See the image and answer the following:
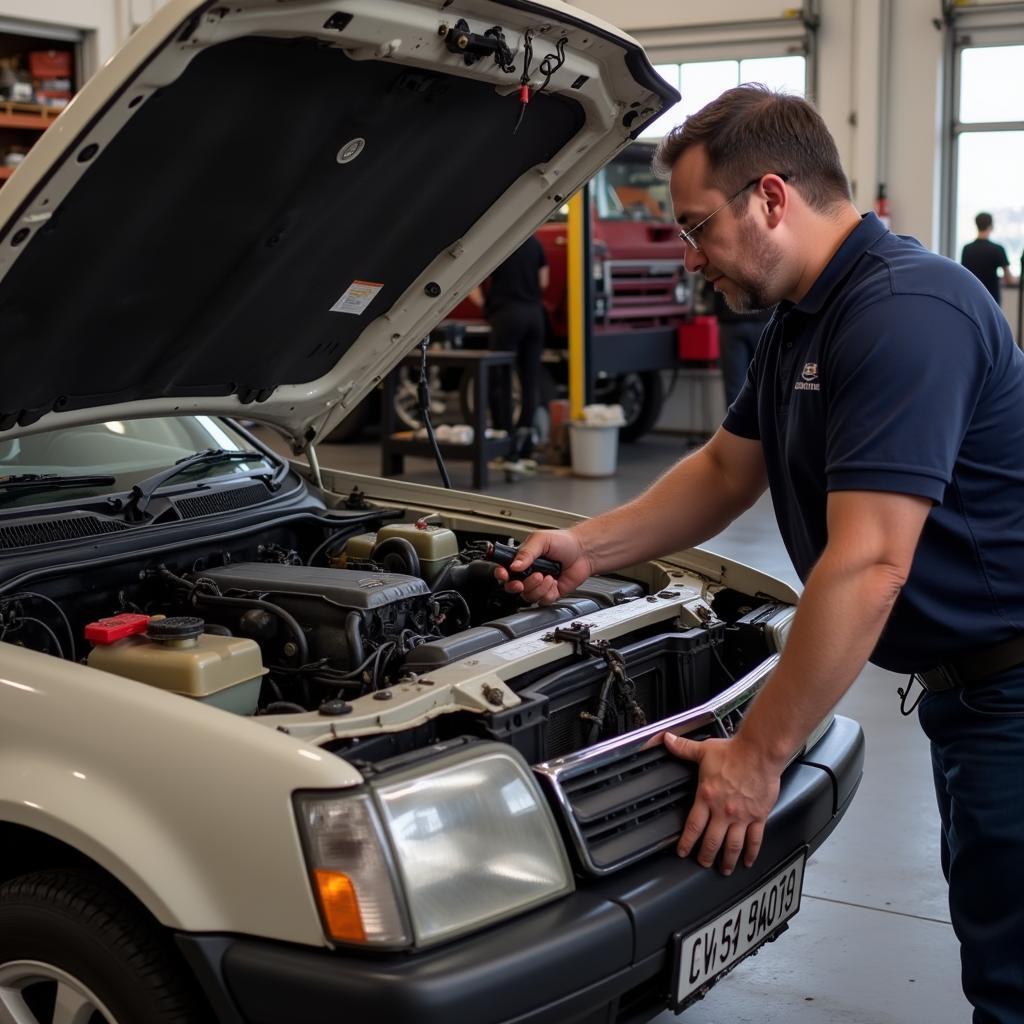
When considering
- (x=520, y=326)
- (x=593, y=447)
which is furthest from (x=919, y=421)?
(x=520, y=326)

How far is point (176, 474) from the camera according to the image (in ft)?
8.98

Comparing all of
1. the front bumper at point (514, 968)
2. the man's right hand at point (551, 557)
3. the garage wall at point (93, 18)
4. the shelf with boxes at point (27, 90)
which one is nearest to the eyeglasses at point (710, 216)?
the man's right hand at point (551, 557)

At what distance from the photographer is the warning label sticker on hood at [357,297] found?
2.68 m

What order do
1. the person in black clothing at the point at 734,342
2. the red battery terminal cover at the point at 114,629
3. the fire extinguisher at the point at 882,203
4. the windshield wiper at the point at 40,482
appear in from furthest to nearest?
the fire extinguisher at the point at 882,203 → the person in black clothing at the point at 734,342 → the windshield wiper at the point at 40,482 → the red battery terminal cover at the point at 114,629

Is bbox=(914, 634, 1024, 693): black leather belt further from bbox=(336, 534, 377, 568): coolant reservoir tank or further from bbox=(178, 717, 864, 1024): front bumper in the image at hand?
bbox=(336, 534, 377, 568): coolant reservoir tank

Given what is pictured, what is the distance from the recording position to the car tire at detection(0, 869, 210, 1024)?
5.48ft

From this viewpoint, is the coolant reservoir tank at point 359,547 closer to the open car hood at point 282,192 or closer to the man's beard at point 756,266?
the open car hood at point 282,192

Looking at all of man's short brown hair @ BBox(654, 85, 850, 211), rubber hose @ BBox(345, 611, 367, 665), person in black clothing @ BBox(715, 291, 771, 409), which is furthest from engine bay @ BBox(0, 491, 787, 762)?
person in black clothing @ BBox(715, 291, 771, 409)

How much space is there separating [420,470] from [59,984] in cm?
755

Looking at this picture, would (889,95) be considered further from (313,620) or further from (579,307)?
(313,620)

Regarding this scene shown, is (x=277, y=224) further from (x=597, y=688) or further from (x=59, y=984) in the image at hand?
(x=59, y=984)

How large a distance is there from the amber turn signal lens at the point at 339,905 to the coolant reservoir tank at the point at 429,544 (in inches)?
45.3

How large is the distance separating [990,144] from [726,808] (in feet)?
35.7

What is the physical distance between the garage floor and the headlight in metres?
0.95
